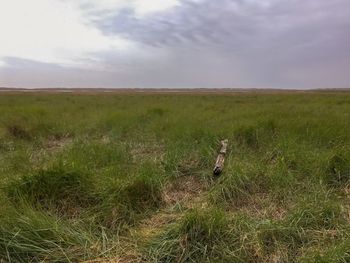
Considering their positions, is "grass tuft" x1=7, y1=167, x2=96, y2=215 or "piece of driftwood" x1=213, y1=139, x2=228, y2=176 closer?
"grass tuft" x1=7, y1=167, x2=96, y2=215

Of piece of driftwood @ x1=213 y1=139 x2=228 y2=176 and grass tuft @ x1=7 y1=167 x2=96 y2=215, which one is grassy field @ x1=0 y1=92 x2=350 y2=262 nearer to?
grass tuft @ x1=7 y1=167 x2=96 y2=215

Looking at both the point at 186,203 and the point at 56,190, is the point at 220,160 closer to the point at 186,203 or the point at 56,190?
the point at 186,203

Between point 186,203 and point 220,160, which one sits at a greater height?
point 220,160

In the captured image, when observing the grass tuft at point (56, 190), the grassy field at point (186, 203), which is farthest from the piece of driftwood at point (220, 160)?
the grass tuft at point (56, 190)

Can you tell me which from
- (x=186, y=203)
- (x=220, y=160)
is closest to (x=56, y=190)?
(x=186, y=203)

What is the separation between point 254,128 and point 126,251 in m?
5.42

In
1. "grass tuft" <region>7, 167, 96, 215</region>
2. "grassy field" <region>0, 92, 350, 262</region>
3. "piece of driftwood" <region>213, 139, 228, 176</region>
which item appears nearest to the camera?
"grassy field" <region>0, 92, 350, 262</region>

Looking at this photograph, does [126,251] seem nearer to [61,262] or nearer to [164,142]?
[61,262]

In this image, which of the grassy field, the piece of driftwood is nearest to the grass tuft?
the grassy field

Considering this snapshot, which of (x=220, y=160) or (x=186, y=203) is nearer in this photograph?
(x=186, y=203)

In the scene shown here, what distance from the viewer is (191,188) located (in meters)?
6.09

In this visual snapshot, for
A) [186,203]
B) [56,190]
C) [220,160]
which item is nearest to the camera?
[56,190]

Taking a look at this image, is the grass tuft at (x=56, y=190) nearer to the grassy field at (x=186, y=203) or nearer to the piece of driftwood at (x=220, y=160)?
the grassy field at (x=186, y=203)

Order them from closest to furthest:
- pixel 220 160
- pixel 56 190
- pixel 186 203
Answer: pixel 56 190 → pixel 186 203 → pixel 220 160
